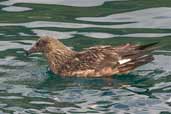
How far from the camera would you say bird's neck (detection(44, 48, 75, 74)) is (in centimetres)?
1466

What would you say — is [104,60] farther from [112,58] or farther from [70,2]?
[70,2]

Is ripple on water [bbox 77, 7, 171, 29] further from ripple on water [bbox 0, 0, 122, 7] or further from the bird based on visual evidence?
the bird

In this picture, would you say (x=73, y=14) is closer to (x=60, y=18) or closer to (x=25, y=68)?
(x=60, y=18)

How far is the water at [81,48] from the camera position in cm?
1249

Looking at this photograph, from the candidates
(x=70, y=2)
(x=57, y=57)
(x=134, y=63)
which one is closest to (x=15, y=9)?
(x=70, y=2)

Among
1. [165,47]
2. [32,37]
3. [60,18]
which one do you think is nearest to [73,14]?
[60,18]

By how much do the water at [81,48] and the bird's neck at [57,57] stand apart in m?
0.17

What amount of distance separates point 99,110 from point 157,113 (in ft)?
2.48

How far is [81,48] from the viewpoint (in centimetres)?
1561

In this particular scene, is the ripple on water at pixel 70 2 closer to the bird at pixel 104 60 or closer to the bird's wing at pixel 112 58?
the bird at pixel 104 60

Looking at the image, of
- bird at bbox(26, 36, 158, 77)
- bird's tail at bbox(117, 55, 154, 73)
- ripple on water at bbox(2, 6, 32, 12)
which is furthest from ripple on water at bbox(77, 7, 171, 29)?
bird's tail at bbox(117, 55, 154, 73)

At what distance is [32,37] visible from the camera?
16172 millimetres

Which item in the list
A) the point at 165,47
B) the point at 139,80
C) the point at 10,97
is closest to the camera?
the point at 10,97

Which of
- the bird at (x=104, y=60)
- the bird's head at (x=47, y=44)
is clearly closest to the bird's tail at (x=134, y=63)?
the bird at (x=104, y=60)
